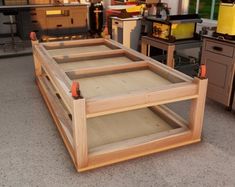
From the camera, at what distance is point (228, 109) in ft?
9.93

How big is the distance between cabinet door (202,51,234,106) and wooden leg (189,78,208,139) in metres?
0.83

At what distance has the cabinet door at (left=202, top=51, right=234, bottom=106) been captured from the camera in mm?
2879

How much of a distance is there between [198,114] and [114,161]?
0.79 m

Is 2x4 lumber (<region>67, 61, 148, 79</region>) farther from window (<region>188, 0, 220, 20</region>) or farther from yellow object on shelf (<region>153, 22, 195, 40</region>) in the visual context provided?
window (<region>188, 0, 220, 20</region>)

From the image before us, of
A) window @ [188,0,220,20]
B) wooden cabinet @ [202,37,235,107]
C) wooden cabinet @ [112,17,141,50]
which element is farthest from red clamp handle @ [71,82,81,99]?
window @ [188,0,220,20]

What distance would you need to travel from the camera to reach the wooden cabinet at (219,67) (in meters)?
2.85

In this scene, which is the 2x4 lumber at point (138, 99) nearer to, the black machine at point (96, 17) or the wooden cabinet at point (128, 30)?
the wooden cabinet at point (128, 30)

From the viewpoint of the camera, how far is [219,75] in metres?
3.00

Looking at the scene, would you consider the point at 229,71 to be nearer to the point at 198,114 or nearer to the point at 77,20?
the point at 198,114

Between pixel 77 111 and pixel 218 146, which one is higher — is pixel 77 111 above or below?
above

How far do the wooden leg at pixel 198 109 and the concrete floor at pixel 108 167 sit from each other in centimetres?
16

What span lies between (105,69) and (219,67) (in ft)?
4.19

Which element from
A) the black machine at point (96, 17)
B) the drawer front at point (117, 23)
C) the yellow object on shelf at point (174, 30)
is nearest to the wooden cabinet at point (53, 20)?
the black machine at point (96, 17)

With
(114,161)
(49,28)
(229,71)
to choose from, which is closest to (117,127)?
(114,161)
